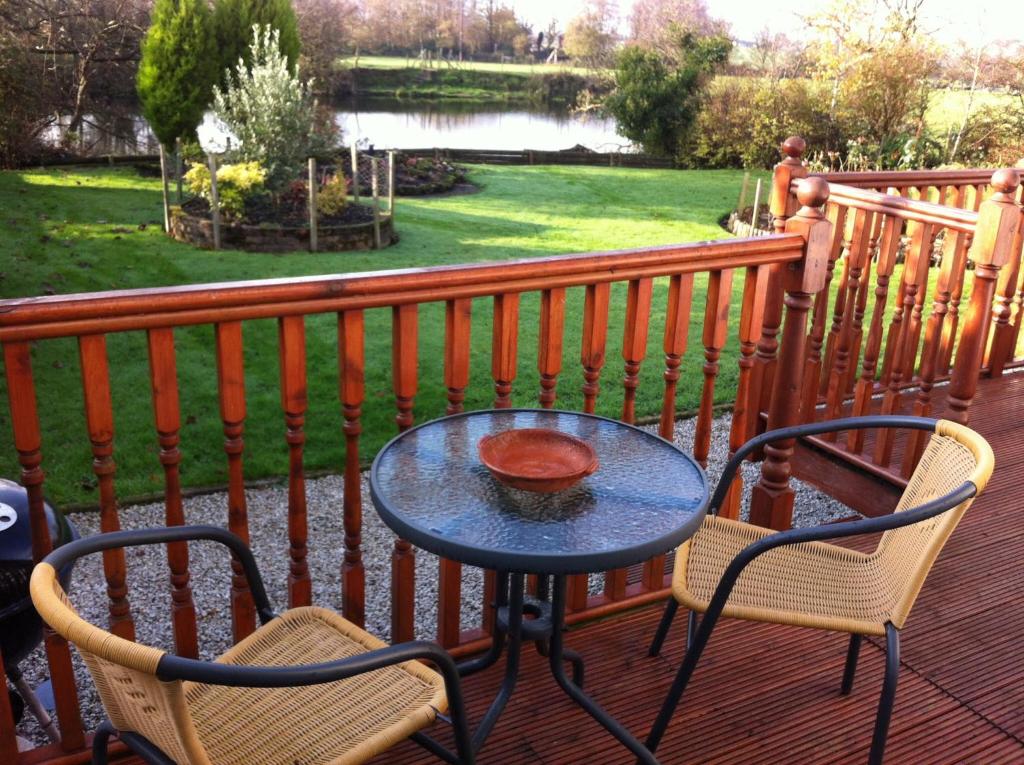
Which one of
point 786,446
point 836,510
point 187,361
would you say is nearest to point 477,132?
point 187,361

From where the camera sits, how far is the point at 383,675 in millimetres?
1910

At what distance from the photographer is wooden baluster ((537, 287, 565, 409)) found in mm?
2449

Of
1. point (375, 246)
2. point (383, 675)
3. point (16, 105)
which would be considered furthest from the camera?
point (16, 105)

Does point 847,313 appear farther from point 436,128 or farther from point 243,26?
point 436,128

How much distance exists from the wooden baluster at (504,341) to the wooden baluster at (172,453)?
0.80 m

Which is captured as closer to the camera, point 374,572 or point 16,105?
point 374,572

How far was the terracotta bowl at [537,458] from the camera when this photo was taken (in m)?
1.96

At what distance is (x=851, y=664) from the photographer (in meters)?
2.56

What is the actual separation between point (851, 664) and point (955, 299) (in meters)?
2.59

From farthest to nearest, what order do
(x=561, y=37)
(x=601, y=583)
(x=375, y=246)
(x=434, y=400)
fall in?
(x=561, y=37) < (x=375, y=246) < (x=434, y=400) < (x=601, y=583)

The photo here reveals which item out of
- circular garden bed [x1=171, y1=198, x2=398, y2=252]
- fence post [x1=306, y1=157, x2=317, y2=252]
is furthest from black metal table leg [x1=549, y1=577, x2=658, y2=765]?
circular garden bed [x1=171, y1=198, x2=398, y2=252]

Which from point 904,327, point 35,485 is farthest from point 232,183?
point 35,485

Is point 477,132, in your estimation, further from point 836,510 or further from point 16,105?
point 836,510

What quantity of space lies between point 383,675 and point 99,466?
76 cm
